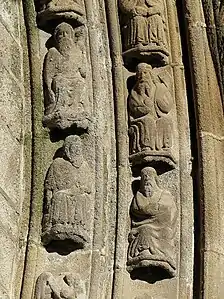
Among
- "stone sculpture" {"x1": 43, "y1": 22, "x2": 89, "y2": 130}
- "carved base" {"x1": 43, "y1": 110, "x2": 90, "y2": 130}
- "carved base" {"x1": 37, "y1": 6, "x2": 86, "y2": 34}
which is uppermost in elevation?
"carved base" {"x1": 37, "y1": 6, "x2": 86, "y2": 34}

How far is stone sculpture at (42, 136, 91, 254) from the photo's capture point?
3.34m

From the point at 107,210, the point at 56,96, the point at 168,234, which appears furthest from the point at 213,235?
the point at 56,96

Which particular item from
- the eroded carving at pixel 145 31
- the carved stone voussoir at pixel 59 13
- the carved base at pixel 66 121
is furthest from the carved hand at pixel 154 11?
the carved base at pixel 66 121

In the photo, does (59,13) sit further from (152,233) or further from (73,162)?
(152,233)

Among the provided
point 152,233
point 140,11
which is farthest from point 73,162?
point 140,11

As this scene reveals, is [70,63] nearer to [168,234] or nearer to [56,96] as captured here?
[56,96]

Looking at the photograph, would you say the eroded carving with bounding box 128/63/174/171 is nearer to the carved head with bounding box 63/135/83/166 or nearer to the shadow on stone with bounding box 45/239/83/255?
the carved head with bounding box 63/135/83/166

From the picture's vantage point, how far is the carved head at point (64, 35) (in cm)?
358

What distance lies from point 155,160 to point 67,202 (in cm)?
33

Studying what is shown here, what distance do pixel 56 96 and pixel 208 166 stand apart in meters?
0.57

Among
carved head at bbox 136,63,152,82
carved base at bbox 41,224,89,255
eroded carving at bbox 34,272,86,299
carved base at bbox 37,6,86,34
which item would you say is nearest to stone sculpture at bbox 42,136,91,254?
carved base at bbox 41,224,89,255

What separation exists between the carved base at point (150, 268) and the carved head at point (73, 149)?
38cm

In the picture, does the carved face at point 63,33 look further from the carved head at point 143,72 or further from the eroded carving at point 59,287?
the eroded carving at point 59,287

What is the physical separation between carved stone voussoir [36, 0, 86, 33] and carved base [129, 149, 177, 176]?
53 cm
